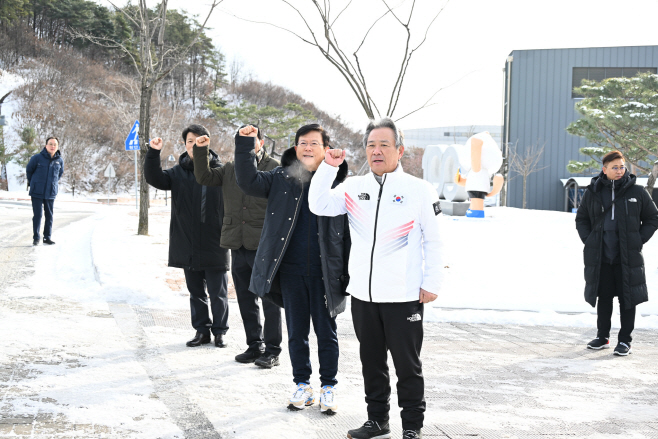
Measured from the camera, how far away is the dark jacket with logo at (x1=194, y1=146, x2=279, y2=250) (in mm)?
4629

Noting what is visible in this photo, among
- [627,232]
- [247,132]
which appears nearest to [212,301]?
[247,132]

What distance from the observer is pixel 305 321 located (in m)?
3.79

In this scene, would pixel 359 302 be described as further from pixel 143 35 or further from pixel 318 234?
pixel 143 35

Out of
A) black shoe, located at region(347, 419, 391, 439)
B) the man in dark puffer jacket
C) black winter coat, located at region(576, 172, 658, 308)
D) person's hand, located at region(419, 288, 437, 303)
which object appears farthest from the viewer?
black winter coat, located at region(576, 172, 658, 308)

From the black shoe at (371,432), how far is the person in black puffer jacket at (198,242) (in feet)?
7.46

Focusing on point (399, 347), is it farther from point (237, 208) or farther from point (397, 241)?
point (237, 208)

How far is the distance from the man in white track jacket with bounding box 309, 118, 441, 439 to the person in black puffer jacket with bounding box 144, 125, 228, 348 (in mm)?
2266

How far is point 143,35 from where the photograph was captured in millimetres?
13281

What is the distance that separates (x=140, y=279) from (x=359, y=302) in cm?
524

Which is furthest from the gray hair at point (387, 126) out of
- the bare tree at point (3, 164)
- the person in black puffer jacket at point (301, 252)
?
the bare tree at point (3, 164)

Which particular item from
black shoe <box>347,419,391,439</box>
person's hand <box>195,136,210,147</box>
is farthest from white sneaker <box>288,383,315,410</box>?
person's hand <box>195,136,210,147</box>

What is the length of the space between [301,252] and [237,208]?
1192mm

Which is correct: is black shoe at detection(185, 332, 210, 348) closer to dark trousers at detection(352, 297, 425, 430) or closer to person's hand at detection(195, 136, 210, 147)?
person's hand at detection(195, 136, 210, 147)

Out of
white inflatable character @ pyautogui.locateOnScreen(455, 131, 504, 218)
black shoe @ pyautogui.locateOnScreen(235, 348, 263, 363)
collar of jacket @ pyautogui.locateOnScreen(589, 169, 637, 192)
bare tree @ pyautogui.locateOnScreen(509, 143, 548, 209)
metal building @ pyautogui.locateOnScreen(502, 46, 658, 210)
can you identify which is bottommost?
black shoe @ pyautogui.locateOnScreen(235, 348, 263, 363)
